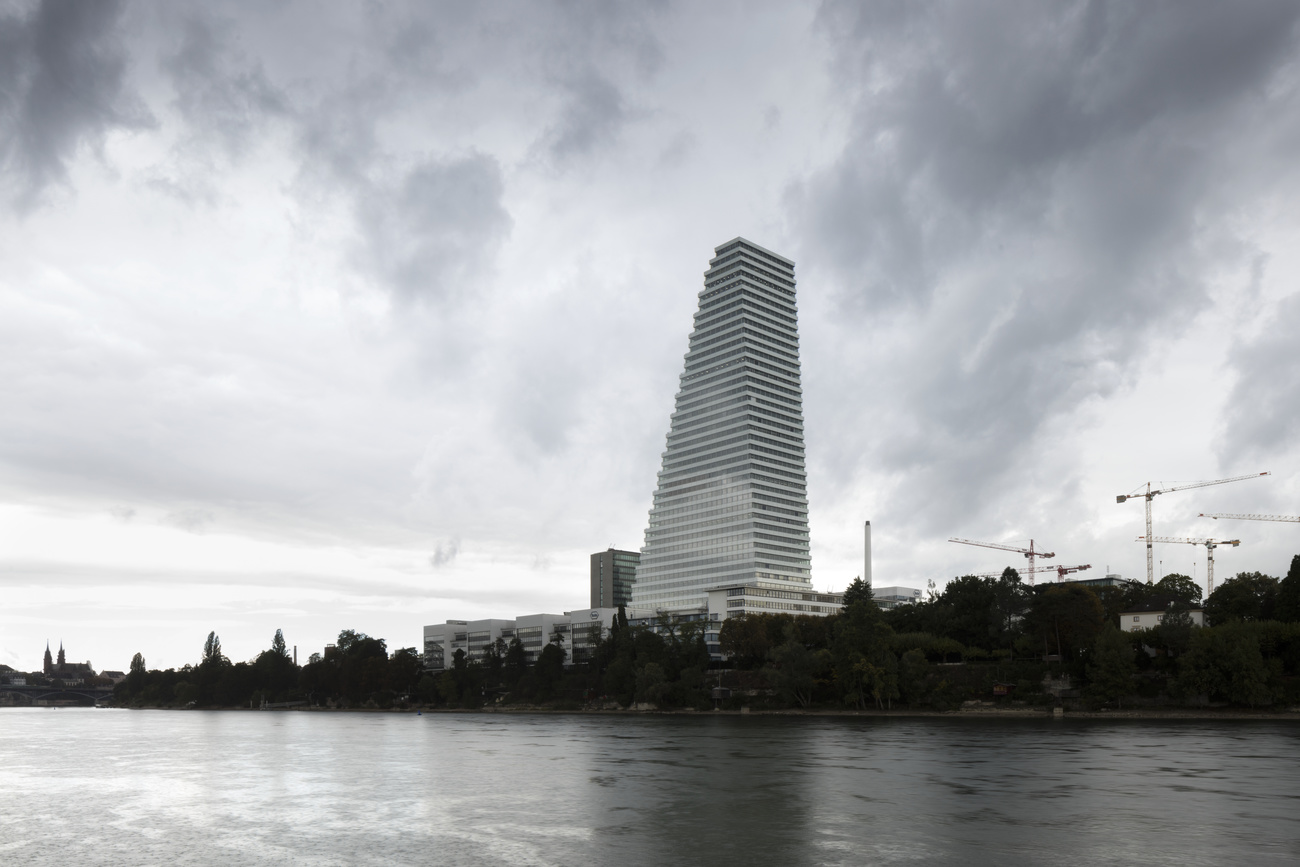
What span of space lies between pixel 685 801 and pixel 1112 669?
328 feet

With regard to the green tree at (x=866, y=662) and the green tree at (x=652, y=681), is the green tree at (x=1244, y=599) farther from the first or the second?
the green tree at (x=652, y=681)

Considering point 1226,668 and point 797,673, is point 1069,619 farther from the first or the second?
point 797,673

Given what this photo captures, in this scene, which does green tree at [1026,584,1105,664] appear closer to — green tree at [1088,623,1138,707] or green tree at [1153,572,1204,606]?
green tree at [1088,623,1138,707]

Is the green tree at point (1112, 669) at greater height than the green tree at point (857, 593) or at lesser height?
lesser

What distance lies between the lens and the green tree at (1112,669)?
134m

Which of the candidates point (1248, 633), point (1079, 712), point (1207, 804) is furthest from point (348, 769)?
point (1248, 633)

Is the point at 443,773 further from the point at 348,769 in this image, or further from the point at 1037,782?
the point at 1037,782

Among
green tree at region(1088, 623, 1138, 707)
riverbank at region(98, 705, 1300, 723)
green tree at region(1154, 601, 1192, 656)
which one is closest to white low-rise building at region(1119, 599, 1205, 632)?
green tree at region(1154, 601, 1192, 656)

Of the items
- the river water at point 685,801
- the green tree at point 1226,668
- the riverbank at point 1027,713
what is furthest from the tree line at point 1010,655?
the river water at point 685,801

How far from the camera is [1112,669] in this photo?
13475 centimetres

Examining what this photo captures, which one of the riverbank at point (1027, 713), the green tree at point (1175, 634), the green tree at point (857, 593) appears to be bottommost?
the riverbank at point (1027, 713)

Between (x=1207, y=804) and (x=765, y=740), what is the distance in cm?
5672

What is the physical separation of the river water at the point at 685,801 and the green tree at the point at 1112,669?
26.7 meters

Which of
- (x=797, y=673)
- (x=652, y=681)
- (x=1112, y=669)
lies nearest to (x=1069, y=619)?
(x=1112, y=669)
